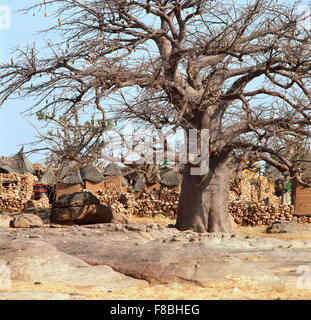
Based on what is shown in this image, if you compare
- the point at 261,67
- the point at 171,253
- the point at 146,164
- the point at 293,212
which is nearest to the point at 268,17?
the point at 261,67

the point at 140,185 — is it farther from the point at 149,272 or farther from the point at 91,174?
the point at 149,272

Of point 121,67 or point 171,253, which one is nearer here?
point 171,253

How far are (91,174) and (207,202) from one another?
13.0 metres

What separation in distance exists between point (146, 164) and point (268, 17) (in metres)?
5.55

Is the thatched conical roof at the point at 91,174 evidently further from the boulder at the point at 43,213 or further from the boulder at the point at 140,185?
the boulder at the point at 43,213

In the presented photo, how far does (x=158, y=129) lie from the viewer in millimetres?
12508

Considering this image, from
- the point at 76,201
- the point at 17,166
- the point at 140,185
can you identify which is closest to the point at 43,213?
the point at 76,201

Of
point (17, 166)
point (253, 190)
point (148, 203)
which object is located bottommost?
point (148, 203)

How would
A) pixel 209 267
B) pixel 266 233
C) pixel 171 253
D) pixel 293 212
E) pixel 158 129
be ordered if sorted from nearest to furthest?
1. pixel 209 267
2. pixel 171 253
3. pixel 158 129
4. pixel 266 233
5. pixel 293 212

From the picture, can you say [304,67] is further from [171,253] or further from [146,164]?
[171,253]

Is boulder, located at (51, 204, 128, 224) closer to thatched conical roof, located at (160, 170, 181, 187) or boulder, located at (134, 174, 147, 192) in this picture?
thatched conical roof, located at (160, 170, 181, 187)

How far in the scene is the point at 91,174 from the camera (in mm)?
26000

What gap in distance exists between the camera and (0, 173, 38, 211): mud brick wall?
2280 cm

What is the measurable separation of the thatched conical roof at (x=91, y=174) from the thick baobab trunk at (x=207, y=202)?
12427 millimetres
